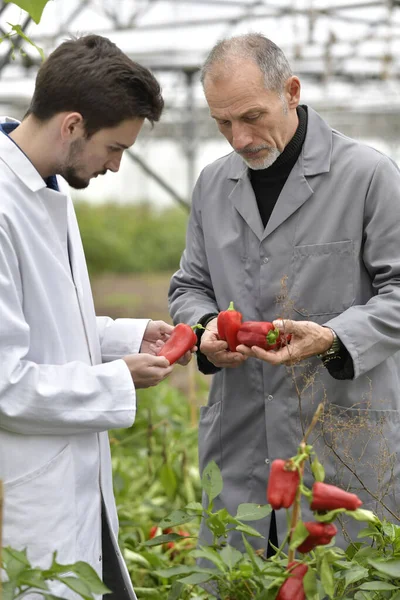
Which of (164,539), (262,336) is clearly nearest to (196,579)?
(164,539)

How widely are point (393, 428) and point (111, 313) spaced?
7508 millimetres

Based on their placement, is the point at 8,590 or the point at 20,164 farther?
the point at 20,164

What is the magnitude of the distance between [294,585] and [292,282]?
105 centimetres

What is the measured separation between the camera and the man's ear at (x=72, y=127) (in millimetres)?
2098

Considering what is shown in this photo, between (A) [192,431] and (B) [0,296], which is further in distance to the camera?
(A) [192,431]

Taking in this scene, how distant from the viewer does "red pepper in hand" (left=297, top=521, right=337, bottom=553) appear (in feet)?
5.75

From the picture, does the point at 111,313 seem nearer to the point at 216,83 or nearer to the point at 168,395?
the point at 168,395

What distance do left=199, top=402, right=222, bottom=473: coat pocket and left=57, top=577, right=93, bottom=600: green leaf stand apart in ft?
3.63

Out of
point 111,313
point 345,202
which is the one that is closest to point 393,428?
point 345,202

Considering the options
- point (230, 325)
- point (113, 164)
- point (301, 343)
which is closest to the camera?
point (113, 164)

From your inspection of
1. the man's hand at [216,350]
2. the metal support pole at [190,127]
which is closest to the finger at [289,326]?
the man's hand at [216,350]

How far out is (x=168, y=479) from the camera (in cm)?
427

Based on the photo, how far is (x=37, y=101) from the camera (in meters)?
2.14

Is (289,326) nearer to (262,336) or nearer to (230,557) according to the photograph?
(262,336)
